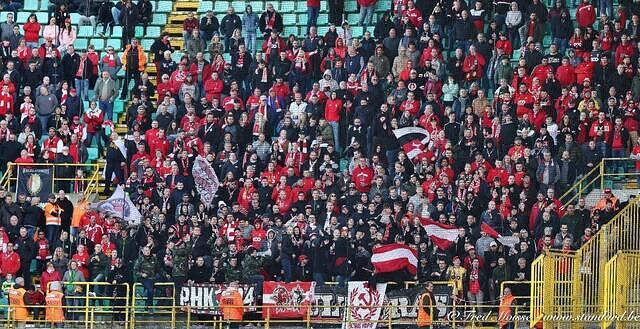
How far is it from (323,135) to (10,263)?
6.37 metres

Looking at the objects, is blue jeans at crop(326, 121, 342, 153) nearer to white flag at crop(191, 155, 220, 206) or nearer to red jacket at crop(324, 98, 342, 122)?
red jacket at crop(324, 98, 342, 122)

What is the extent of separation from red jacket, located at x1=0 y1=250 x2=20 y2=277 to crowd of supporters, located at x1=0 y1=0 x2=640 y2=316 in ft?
0.08

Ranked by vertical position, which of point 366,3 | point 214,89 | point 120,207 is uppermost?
point 366,3

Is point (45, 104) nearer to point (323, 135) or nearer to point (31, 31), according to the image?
point (31, 31)

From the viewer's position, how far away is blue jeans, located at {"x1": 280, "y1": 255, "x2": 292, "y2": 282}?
40562 millimetres

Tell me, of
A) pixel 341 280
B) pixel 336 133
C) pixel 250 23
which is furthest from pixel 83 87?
pixel 341 280

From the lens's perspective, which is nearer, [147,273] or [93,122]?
[147,273]

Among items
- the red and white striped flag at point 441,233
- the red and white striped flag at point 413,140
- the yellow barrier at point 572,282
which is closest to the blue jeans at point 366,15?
the red and white striped flag at point 413,140

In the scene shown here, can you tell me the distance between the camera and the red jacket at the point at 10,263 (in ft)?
135

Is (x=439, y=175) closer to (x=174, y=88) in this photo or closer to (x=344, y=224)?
(x=344, y=224)

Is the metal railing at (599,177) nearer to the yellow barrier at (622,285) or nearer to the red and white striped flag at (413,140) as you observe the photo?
the red and white striped flag at (413,140)

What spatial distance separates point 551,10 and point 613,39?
1.49m

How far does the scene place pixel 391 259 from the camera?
133 feet

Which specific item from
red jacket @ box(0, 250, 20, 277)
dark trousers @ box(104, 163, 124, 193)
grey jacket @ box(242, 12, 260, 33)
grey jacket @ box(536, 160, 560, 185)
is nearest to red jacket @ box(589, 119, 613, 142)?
grey jacket @ box(536, 160, 560, 185)
